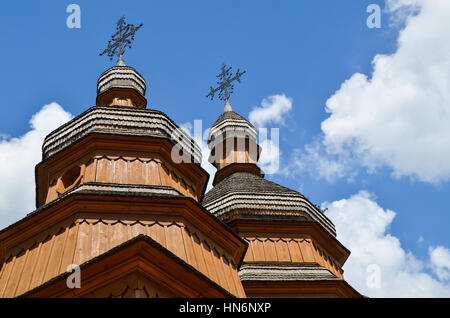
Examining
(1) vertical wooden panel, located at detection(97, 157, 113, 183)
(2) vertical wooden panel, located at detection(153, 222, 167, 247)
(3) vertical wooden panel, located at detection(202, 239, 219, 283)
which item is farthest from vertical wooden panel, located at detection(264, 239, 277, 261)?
(2) vertical wooden panel, located at detection(153, 222, 167, 247)

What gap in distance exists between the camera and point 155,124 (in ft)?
46.1

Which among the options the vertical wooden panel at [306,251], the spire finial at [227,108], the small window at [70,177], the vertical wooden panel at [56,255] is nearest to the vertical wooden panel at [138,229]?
the vertical wooden panel at [56,255]

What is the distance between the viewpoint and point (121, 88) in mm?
18062

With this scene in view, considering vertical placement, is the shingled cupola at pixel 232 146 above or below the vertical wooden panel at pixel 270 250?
above

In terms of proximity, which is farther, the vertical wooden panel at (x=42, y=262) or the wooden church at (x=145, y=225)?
the vertical wooden panel at (x=42, y=262)

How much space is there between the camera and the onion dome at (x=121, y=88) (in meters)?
18.1

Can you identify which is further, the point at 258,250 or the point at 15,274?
the point at 258,250

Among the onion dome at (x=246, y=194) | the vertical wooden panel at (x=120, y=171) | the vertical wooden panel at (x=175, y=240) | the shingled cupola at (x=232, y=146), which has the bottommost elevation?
the vertical wooden panel at (x=175, y=240)

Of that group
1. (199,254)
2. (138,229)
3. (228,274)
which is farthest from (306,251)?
(138,229)

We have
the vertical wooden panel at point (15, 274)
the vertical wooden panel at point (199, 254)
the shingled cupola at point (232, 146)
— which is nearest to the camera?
the vertical wooden panel at point (15, 274)

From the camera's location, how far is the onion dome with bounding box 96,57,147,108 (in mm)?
18094

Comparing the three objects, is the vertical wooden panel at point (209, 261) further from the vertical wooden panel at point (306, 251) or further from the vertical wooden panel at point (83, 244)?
the vertical wooden panel at point (306, 251)

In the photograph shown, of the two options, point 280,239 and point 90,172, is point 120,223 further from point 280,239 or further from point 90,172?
point 280,239

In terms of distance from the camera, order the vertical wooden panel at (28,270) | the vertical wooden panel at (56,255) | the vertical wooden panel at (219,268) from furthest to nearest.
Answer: the vertical wooden panel at (219,268)
the vertical wooden panel at (28,270)
the vertical wooden panel at (56,255)
